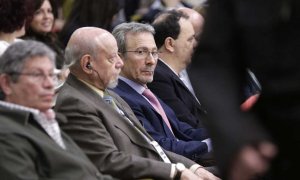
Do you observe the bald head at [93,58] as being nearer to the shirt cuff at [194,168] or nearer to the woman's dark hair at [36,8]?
the shirt cuff at [194,168]

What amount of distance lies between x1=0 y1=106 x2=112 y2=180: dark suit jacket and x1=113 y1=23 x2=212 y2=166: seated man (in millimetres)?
1557

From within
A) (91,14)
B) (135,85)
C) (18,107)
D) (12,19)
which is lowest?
(91,14)

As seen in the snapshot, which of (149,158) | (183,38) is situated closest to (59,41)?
(183,38)

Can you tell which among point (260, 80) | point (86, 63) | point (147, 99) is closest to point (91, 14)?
point (147, 99)

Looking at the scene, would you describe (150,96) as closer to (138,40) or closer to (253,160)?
(138,40)

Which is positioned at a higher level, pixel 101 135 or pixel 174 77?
pixel 101 135

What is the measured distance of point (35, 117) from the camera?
14.5 feet

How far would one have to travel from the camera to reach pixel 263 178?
6.42 ft

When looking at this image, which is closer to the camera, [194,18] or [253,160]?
[253,160]

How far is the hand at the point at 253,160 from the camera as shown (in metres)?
1.74

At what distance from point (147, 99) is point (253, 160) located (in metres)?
4.48

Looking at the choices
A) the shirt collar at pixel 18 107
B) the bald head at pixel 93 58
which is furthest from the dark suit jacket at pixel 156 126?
the shirt collar at pixel 18 107

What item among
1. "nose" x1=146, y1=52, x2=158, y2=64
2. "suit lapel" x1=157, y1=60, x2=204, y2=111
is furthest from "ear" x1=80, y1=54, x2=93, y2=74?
"suit lapel" x1=157, y1=60, x2=204, y2=111

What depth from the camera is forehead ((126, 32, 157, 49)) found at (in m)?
6.36
